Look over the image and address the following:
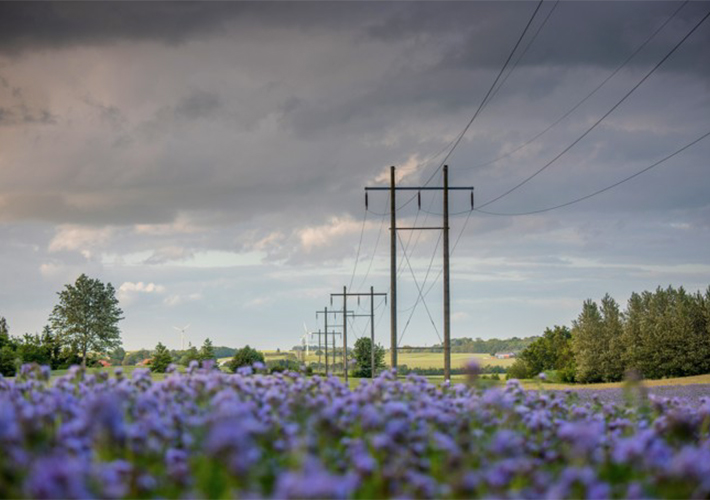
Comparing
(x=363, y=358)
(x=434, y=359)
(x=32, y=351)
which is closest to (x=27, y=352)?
(x=32, y=351)

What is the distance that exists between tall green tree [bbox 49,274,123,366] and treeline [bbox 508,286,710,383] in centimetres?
5626

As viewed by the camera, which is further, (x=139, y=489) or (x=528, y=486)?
(x=528, y=486)

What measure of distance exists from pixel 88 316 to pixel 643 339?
2794 inches

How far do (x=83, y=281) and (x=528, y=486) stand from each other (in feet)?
361

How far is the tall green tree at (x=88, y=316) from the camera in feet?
347

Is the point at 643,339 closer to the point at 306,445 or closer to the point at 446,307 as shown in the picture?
the point at 446,307

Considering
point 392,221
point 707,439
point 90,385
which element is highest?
point 392,221

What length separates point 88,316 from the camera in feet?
352

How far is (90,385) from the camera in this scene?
9.80 m

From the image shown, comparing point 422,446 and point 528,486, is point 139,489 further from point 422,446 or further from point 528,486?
point 528,486

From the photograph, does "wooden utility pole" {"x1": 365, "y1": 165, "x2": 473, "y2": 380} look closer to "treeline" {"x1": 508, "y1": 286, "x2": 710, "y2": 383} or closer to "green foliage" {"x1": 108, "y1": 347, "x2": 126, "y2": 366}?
"treeline" {"x1": 508, "y1": 286, "x2": 710, "y2": 383}

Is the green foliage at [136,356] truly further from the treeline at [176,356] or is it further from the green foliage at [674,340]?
the green foliage at [674,340]

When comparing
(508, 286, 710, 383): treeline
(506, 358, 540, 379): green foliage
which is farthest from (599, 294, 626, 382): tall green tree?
(506, 358, 540, 379): green foliage

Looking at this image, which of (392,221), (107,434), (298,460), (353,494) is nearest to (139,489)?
(107,434)
